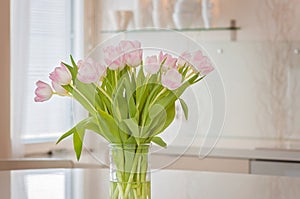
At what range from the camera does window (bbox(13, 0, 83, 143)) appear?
404 cm

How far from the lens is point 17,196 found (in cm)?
198

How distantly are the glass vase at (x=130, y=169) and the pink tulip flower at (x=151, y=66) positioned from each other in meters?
0.19

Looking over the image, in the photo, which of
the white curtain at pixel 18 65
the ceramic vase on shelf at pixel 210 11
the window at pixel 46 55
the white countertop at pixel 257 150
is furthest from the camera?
the ceramic vase on shelf at pixel 210 11

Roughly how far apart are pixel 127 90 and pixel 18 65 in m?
2.45

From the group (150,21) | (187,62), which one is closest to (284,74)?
(150,21)

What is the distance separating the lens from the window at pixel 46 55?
404cm

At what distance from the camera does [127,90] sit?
158cm

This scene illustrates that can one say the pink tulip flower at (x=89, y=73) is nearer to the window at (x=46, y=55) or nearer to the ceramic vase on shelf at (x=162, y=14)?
the window at (x=46, y=55)

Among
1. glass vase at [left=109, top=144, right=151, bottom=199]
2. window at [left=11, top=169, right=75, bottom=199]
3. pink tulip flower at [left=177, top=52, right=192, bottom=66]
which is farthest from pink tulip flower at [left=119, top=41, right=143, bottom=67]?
window at [left=11, top=169, right=75, bottom=199]

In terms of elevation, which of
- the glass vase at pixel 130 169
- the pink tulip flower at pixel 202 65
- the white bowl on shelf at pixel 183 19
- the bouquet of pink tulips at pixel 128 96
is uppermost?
the white bowl on shelf at pixel 183 19

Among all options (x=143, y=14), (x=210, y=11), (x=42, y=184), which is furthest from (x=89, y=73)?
(x=143, y=14)

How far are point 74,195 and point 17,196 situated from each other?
7.1 inches
